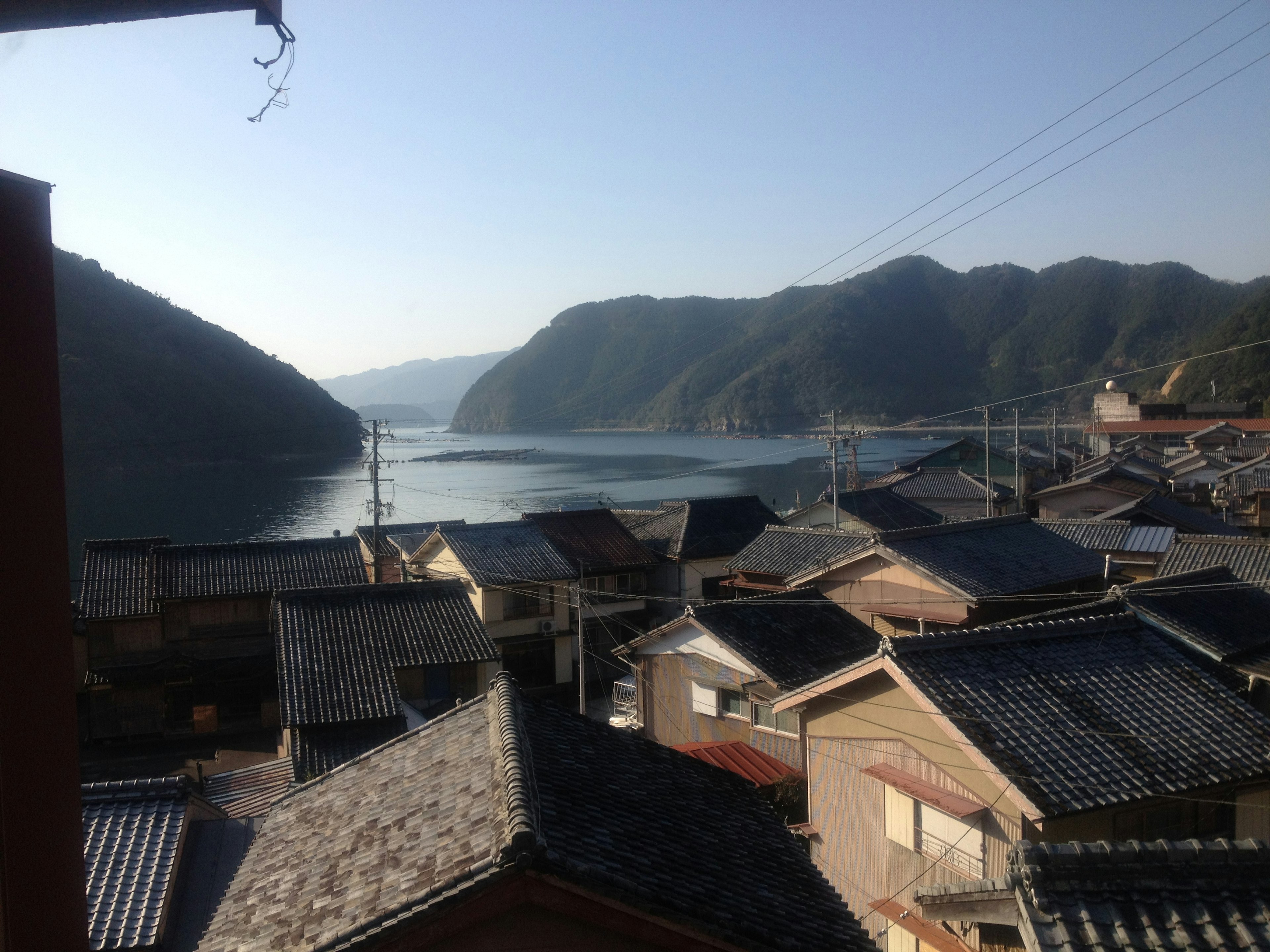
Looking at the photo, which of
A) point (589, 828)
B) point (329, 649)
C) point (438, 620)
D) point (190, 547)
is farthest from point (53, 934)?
point (190, 547)

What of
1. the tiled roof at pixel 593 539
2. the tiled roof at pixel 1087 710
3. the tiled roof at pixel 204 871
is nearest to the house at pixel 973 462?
the tiled roof at pixel 593 539

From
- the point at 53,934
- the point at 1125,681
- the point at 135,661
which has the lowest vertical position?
the point at 135,661

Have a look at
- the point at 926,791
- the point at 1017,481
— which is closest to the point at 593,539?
the point at 926,791

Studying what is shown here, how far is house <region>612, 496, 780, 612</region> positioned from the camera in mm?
21859

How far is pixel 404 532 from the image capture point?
26.5m

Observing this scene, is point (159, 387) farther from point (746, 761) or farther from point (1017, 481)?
point (746, 761)

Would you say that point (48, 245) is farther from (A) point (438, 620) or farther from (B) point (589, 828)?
(A) point (438, 620)

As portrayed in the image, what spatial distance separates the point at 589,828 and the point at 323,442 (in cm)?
7607

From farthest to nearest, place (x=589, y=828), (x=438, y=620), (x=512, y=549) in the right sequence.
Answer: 1. (x=512, y=549)
2. (x=438, y=620)
3. (x=589, y=828)

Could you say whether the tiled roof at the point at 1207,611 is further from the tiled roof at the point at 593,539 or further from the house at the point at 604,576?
the tiled roof at the point at 593,539

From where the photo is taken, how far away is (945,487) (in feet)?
104

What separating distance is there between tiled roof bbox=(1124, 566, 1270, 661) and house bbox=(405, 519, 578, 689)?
35.9ft

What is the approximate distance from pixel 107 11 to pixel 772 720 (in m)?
10.4

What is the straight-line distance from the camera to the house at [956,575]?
12.6 m
